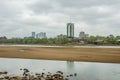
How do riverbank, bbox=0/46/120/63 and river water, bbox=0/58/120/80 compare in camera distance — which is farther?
riverbank, bbox=0/46/120/63

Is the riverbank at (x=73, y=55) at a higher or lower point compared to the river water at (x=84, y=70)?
higher

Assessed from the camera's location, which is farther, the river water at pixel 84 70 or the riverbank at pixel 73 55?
the riverbank at pixel 73 55

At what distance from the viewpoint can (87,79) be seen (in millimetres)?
25750

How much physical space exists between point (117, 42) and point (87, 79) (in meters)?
126

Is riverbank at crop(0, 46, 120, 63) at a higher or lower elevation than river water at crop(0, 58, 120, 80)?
higher

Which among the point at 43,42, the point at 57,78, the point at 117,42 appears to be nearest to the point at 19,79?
the point at 57,78

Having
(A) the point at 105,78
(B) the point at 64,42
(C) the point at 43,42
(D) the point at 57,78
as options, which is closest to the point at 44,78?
(D) the point at 57,78

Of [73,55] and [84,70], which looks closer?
[84,70]

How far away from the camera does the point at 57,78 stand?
86.4ft

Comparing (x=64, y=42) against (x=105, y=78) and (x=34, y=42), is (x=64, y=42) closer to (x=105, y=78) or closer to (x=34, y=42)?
(x=34, y=42)

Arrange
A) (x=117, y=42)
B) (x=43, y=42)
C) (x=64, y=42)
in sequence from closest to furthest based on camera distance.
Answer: (x=117, y=42) < (x=64, y=42) < (x=43, y=42)

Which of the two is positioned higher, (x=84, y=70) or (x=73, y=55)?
(x=73, y=55)

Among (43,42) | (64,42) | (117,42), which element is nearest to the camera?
(117,42)

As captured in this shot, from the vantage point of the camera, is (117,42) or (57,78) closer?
(57,78)
